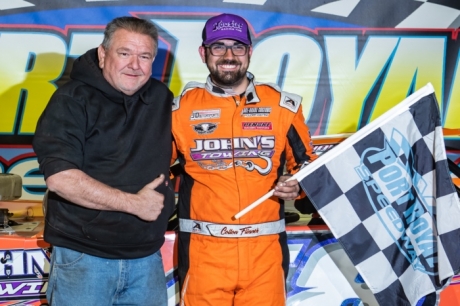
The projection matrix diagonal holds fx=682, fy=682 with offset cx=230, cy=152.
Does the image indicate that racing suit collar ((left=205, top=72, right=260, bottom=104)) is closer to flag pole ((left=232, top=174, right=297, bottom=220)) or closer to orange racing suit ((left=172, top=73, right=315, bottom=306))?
orange racing suit ((left=172, top=73, right=315, bottom=306))

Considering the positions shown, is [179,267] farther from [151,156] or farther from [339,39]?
[339,39]

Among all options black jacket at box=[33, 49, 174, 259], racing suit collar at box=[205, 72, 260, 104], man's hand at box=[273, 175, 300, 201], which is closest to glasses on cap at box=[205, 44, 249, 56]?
racing suit collar at box=[205, 72, 260, 104]

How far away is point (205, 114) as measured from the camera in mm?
3100

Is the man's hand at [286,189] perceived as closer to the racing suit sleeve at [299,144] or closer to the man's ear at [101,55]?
the racing suit sleeve at [299,144]

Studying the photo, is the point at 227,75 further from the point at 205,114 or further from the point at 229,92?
the point at 205,114

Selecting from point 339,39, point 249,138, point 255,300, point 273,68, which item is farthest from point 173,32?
point 255,300

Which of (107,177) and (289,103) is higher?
(289,103)

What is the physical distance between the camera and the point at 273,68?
4812mm

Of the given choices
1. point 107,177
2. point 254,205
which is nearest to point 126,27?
point 107,177

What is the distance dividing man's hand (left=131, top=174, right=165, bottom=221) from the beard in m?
0.60

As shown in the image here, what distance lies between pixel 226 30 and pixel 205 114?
1.28 feet

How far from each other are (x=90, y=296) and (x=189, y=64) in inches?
94.1

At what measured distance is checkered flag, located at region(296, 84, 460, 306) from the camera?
2986 mm

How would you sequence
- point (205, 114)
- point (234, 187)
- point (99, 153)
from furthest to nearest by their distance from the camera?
point (205, 114) → point (234, 187) → point (99, 153)
